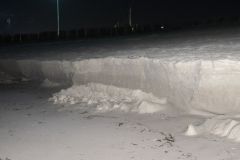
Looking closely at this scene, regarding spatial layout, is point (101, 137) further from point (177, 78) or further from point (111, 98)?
point (111, 98)

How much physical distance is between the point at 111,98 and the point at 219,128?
3.47 metres

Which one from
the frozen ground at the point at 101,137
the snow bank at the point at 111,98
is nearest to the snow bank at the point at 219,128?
the frozen ground at the point at 101,137

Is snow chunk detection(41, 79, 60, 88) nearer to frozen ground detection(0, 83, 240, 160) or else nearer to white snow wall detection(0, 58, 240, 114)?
white snow wall detection(0, 58, 240, 114)

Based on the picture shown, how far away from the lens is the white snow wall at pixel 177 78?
22.4 ft

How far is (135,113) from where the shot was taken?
775 cm

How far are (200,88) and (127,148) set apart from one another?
2134 millimetres

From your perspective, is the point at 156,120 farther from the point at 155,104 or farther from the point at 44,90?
the point at 44,90

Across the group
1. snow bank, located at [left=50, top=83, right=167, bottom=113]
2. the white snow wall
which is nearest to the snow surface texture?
the white snow wall

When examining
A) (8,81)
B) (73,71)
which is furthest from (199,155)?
(8,81)

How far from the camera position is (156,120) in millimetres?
7125

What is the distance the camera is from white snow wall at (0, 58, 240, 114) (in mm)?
6832

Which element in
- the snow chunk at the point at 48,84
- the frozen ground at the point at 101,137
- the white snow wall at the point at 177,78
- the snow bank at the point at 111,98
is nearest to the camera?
the frozen ground at the point at 101,137

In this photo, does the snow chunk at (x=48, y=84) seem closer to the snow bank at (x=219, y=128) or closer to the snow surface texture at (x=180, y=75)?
the snow surface texture at (x=180, y=75)

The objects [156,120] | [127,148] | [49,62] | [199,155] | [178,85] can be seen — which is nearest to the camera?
[199,155]
